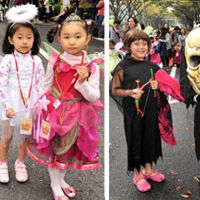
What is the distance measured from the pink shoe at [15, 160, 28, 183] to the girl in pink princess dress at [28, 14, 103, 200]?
0.29 meters

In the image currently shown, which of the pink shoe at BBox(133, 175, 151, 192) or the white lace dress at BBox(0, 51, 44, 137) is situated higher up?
the white lace dress at BBox(0, 51, 44, 137)

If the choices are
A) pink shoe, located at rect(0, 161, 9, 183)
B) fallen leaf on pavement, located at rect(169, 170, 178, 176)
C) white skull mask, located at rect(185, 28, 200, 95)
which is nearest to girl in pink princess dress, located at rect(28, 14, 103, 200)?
pink shoe, located at rect(0, 161, 9, 183)

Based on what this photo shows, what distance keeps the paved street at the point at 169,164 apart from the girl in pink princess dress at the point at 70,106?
0.33m

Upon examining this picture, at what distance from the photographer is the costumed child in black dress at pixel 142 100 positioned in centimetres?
213

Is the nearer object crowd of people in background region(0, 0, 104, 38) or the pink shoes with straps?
crowd of people in background region(0, 0, 104, 38)

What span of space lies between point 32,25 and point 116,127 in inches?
32.6

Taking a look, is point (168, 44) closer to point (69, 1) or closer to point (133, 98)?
point (133, 98)

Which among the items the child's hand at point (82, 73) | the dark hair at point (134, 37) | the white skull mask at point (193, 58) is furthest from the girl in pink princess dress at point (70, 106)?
the white skull mask at point (193, 58)

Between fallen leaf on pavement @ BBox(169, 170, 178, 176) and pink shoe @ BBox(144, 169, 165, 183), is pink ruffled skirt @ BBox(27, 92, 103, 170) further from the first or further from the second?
fallen leaf on pavement @ BBox(169, 170, 178, 176)

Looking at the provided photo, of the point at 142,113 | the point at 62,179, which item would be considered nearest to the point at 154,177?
the point at 142,113

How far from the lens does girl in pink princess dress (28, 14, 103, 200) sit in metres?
1.99

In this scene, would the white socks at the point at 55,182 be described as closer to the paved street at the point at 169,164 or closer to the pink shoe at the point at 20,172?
the pink shoe at the point at 20,172

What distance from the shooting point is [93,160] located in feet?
6.92

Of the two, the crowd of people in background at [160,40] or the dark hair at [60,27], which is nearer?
the dark hair at [60,27]
